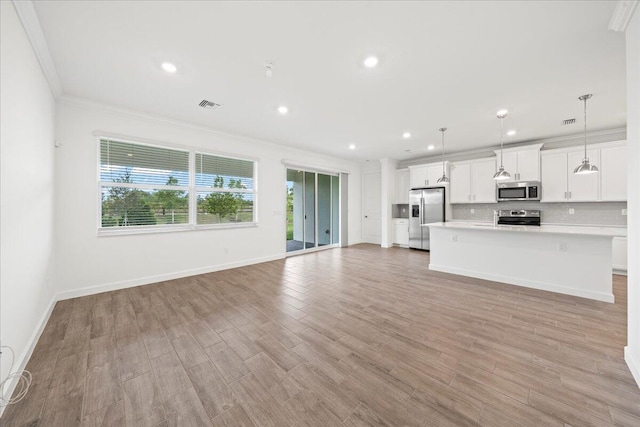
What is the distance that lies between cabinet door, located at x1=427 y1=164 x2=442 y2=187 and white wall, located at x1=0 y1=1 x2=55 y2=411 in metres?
7.43

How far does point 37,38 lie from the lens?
6.89 feet

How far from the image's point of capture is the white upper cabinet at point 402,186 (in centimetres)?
765

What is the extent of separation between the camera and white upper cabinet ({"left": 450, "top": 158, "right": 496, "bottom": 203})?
19.3 feet

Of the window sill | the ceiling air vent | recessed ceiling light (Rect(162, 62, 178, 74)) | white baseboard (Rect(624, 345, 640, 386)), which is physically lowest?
white baseboard (Rect(624, 345, 640, 386))

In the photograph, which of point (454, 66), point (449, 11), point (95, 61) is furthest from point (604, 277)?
point (95, 61)

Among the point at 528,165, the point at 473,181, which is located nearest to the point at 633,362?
the point at 528,165

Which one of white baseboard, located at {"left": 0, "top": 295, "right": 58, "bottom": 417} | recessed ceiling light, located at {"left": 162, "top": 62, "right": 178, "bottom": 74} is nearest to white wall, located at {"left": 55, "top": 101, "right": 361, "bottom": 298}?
white baseboard, located at {"left": 0, "top": 295, "right": 58, "bottom": 417}

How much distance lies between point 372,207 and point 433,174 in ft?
7.29

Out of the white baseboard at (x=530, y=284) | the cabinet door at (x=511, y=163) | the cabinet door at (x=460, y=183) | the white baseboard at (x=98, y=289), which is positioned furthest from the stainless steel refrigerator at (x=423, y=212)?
the white baseboard at (x=98, y=289)

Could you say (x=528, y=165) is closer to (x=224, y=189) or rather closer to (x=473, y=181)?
(x=473, y=181)

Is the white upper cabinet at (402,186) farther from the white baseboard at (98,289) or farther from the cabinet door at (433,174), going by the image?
the white baseboard at (98,289)

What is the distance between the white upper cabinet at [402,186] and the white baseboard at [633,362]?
234 inches

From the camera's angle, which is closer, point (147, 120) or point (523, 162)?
point (147, 120)

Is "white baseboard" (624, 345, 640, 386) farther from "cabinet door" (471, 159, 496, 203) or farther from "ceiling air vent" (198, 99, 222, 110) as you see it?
"ceiling air vent" (198, 99, 222, 110)
